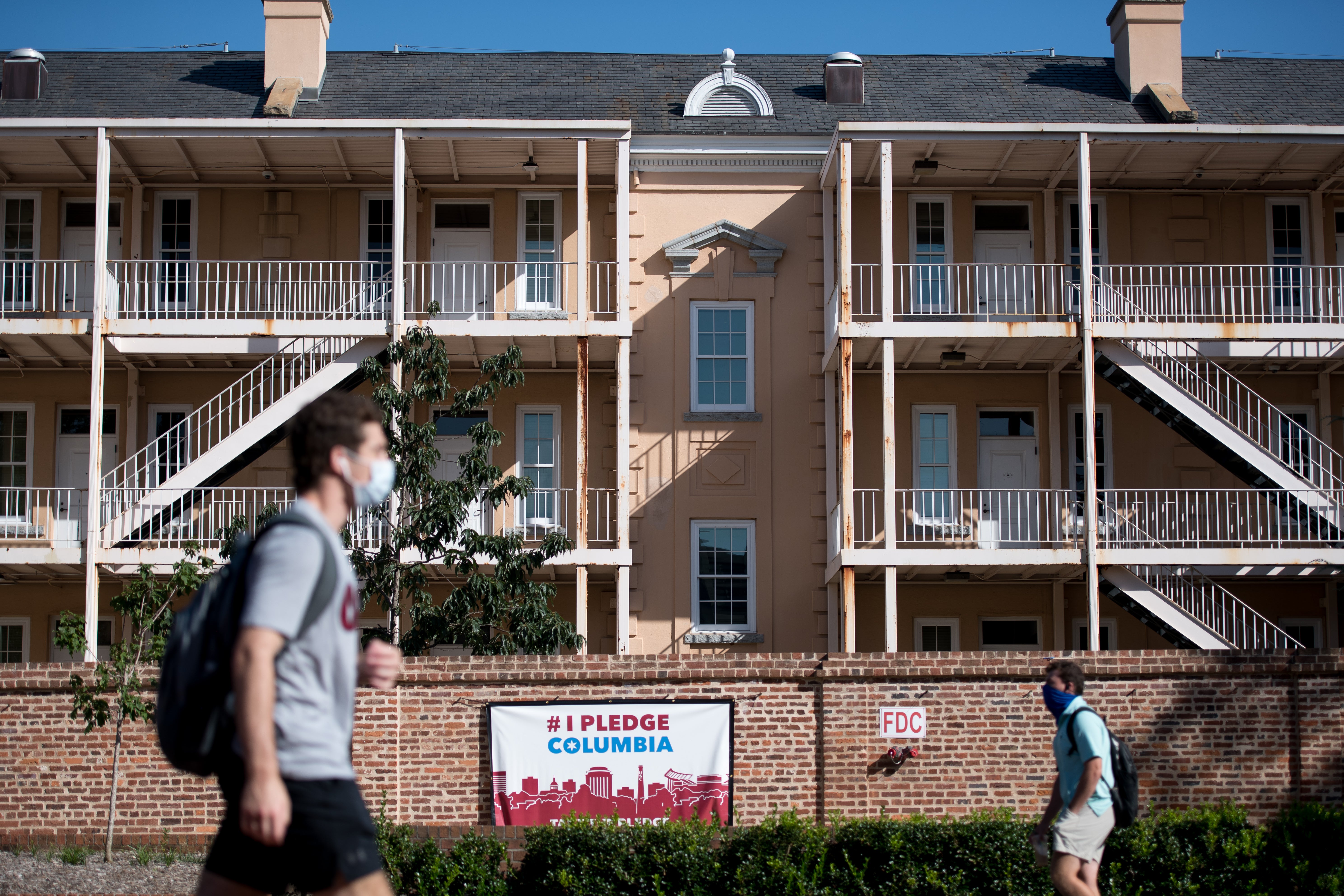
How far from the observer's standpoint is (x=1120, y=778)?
788 centimetres

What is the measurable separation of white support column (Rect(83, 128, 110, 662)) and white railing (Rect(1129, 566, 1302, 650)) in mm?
15150

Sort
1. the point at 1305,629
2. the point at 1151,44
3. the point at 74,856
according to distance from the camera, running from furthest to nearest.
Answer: the point at 1151,44 < the point at 1305,629 < the point at 74,856

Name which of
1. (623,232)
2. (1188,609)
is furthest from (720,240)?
(1188,609)

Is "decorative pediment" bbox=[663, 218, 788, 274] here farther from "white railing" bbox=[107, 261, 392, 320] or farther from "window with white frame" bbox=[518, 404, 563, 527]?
"white railing" bbox=[107, 261, 392, 320]

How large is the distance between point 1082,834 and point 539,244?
56.7 ft

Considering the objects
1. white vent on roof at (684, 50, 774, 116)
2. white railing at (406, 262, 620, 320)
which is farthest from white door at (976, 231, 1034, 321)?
white railing at (406, 262, 620, 320)

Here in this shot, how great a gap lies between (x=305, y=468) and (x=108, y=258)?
2098 centimetres

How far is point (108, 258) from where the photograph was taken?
75.8 ft

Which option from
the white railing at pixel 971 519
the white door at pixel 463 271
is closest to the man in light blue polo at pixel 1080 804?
the white railing at pixel 971 519

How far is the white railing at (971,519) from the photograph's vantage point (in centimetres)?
2130

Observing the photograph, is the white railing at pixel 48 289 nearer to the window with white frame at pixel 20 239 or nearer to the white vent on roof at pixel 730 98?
the window with white frame at pixel 20 239

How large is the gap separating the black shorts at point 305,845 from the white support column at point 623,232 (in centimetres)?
1719

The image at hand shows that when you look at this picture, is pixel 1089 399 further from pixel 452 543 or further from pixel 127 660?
pixel 127 660

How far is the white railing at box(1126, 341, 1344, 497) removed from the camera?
68.9 ft
